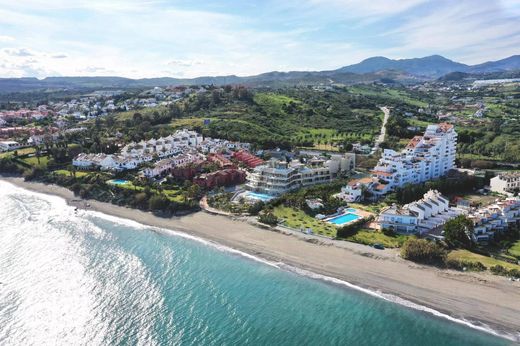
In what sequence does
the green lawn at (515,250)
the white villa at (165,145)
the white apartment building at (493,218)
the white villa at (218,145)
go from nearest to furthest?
the green lawn at (515,250)
the white apartment building at (493,218)
the white villa at (165,145)
the white villa at (218,145)

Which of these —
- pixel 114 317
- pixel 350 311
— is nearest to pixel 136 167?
pixel 114 317

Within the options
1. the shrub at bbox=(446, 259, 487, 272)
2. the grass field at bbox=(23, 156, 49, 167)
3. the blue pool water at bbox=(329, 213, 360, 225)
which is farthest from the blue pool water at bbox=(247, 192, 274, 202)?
the grass field at bbox=(23, 156, 49, 167)

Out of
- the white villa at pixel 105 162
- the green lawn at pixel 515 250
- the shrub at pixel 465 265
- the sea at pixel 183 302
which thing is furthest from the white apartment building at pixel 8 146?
the green lawn at pixel 515 250

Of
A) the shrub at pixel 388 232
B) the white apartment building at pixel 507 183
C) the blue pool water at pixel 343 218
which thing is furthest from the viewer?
the white apartment building at pixel 507 183

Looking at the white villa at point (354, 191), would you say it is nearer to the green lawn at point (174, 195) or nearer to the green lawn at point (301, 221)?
the green lawn at point (301, 221)

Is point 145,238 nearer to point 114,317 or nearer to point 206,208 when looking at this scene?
point 206,208

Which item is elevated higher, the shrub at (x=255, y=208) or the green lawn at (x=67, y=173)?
the shrub at (x=255, y=208)

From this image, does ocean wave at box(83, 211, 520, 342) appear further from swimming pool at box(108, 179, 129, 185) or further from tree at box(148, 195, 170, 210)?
swimming pool at box(108, 179, 129, 185)

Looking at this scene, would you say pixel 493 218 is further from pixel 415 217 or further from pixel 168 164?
pixel 168 164
